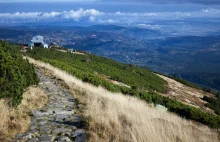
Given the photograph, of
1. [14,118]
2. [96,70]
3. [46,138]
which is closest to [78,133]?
[46,138]

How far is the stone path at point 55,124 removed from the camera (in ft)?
22.0

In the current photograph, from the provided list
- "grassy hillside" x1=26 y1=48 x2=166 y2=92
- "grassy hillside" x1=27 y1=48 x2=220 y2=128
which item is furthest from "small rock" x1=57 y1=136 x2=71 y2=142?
"grassy hillside" x1=26 y1=48 x2=166 y2=92

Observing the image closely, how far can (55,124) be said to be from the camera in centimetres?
786

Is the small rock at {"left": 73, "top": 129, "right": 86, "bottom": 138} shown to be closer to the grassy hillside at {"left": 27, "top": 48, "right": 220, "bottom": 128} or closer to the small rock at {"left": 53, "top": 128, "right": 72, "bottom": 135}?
the small rock at {"left": 53, "top": 128, "right": 72, "bottom": 135}

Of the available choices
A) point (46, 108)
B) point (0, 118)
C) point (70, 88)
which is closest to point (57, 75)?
point (70, 88)

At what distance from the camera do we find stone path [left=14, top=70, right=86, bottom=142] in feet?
→ 22.0

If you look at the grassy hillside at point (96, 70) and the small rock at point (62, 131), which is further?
the grassy hillside at point (96, 70)

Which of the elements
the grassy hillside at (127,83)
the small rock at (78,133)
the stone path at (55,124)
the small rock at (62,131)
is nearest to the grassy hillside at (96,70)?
the grassy hillside at (127,83)

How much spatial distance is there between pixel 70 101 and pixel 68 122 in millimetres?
3274

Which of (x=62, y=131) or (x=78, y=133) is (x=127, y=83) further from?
(x=78, y=133)

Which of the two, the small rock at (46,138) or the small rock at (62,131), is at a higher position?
the small rock at (46,138)

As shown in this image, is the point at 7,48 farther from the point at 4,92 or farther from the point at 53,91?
the point at 4,92

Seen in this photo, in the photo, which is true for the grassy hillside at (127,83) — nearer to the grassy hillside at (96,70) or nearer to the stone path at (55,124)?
the grassy hillside at (96,70)

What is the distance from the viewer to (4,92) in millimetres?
8250
